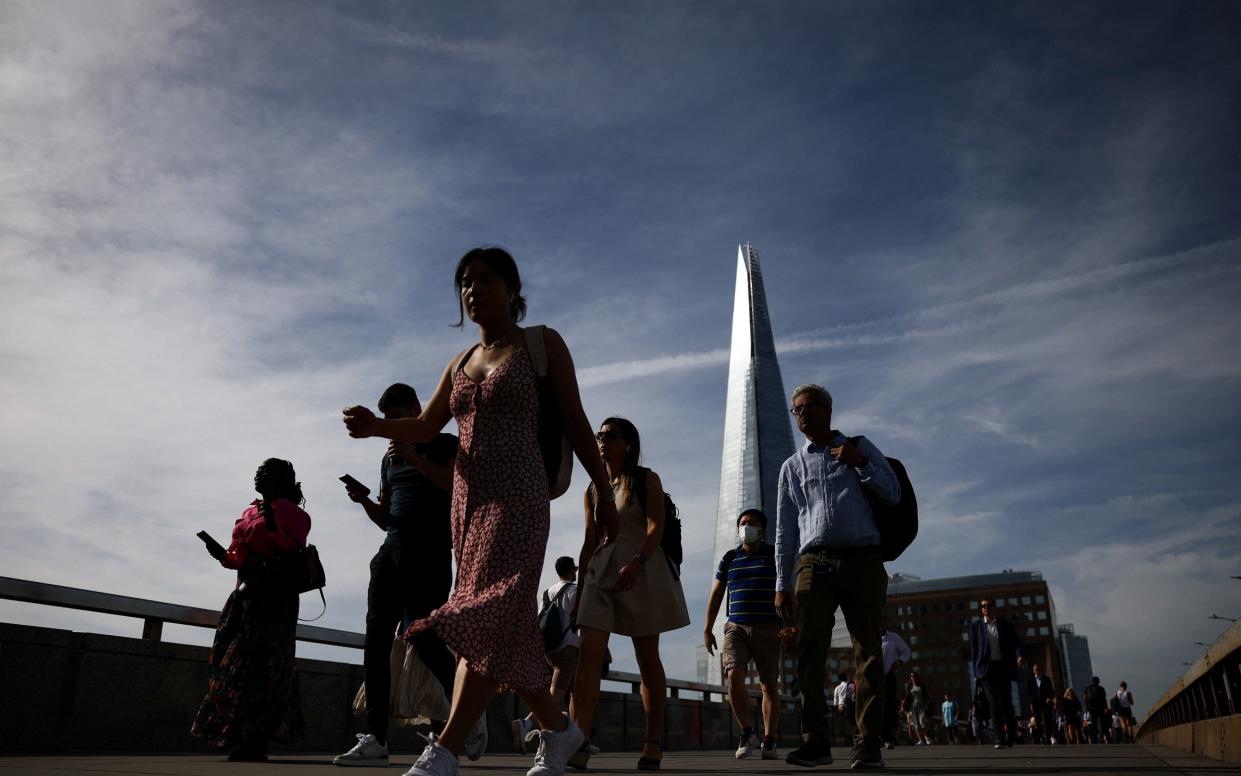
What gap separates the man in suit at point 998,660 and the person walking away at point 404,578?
8705 mm

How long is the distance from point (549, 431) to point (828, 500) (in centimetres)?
277

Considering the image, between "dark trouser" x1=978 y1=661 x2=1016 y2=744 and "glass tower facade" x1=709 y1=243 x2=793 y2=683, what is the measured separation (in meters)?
139

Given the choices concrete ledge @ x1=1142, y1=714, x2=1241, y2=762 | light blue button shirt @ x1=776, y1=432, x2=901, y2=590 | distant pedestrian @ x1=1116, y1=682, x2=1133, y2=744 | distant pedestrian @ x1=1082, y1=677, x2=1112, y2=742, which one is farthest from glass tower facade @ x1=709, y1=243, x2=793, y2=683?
light blue button shirt @ x1=776, y1=432, x2=901, y2=590

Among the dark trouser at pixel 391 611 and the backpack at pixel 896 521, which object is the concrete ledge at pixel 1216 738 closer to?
the backpack at pixel 896 521

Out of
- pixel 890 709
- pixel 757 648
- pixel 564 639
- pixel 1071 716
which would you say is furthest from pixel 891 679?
pixel 1071 716

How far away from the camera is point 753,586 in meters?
8.30

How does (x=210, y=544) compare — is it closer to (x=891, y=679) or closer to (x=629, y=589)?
→ (x=629, y=589)

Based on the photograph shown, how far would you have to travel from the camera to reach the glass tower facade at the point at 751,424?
152375mm

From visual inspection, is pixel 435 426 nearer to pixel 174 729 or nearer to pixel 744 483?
pixel 174 729

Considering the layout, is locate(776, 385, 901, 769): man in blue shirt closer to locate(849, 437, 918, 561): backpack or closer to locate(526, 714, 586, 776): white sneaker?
locate(849, 437, 918, 561): backpack

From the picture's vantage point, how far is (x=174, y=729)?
21.1 feet

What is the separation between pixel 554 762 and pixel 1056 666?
129 m

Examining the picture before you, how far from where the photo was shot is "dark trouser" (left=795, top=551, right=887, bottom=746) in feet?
17.9

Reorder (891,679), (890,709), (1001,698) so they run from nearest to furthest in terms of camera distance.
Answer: (1001,698)
(891,679)
(890,709)
